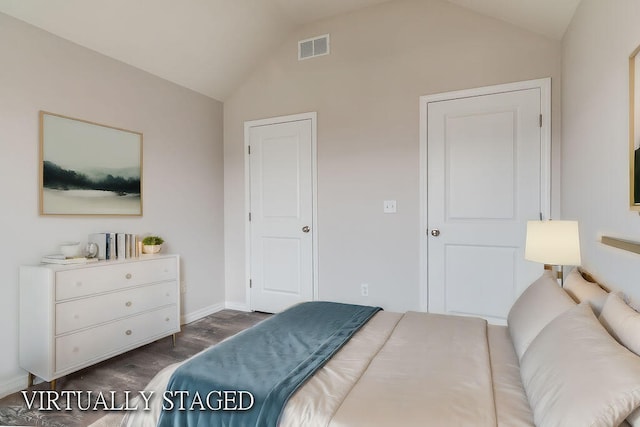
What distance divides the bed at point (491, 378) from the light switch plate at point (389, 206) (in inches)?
65.4

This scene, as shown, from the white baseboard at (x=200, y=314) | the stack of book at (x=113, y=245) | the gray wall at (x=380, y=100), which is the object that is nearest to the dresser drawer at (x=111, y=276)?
the stack of book at (x=113, y=245)

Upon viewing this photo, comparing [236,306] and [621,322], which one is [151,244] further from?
[621,322]

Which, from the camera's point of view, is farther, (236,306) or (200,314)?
(236,306)

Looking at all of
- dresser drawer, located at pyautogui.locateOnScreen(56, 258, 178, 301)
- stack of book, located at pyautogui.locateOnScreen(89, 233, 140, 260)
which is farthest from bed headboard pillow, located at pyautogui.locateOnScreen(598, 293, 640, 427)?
stack of book, located at pyautogui.locateOnScreen(89, 233, 140, 260)

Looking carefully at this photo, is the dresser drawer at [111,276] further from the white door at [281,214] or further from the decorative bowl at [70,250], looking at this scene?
the white door at [281,214]

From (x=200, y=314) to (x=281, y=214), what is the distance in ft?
4.48

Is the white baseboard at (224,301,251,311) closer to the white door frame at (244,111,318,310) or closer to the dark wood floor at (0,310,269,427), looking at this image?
the white door frame at (244,111,318,310)

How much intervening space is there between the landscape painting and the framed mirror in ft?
10.6

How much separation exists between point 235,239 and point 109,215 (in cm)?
141

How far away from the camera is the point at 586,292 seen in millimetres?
1584

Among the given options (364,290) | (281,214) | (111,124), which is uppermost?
(111,124)

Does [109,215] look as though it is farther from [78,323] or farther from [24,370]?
[24,370]

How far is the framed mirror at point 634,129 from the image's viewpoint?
1.26 m

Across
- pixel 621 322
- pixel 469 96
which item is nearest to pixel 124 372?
pixel 621 322
